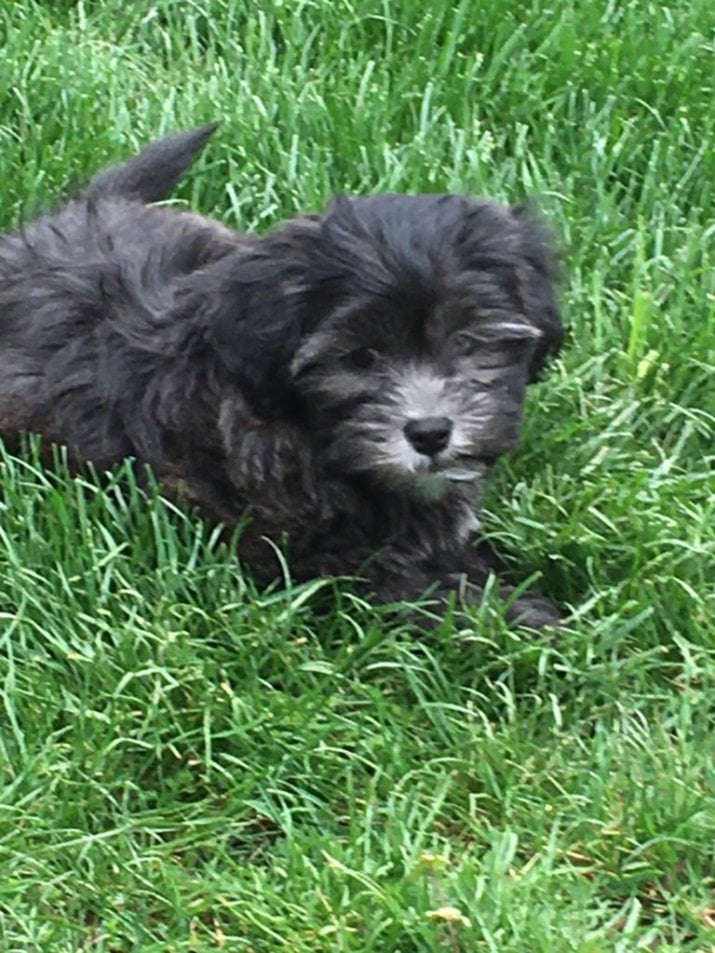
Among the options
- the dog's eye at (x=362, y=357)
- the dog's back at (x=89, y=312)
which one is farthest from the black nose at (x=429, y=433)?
the dog's back at (x=89, y=312)

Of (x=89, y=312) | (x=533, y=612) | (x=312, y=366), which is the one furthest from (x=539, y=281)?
(x=89, y=312)

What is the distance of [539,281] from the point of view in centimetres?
378

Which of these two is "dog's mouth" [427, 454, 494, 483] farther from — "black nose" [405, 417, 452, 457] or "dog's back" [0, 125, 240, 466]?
"dog's back" [0, 125, 240, 466]

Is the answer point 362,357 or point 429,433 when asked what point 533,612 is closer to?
point 429,433

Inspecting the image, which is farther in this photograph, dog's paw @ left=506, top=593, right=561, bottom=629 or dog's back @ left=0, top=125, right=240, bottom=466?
dog's back @ left=0, top=125, right=240, bottom=466

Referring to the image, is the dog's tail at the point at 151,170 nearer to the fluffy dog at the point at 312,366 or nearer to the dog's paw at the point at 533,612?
the fluffy dog at the point at 312,366

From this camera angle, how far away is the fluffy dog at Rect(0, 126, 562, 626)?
11.6 feet

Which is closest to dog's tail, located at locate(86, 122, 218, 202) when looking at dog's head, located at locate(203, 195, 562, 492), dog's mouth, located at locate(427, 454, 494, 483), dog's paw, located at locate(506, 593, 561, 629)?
dog's head, located at locate(203, 195, 562, 492)

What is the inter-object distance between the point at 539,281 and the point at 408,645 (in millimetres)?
855

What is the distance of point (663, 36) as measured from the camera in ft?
17.5

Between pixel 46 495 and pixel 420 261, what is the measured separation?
1063 mm

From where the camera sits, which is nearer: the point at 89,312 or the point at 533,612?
the point at 533,612

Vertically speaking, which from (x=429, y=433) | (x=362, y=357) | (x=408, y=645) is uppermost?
(x=362, y=357)

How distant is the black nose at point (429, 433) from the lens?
3.53 meters
